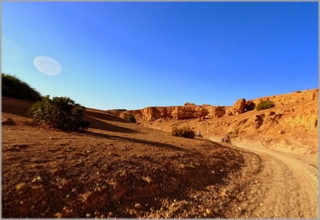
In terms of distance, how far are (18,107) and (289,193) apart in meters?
13.6

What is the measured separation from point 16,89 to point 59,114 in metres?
8.97

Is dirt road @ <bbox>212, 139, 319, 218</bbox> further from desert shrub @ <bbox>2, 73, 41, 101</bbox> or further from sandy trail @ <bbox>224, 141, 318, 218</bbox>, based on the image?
desert shrub @ <bbox>2, 73, 41, 101</bbox>

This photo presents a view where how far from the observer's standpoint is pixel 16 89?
15438mm

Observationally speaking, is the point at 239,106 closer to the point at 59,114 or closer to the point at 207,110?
the point at 207,110

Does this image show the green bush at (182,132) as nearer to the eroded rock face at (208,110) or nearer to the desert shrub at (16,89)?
the desert shrub at (16,89)

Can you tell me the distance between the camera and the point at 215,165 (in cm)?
848

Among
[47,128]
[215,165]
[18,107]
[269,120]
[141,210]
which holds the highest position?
[269,120]

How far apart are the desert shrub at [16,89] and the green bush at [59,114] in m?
6.57

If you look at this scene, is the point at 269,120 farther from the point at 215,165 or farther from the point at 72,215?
the point at 72,215

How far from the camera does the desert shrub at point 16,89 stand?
14711 millimetres

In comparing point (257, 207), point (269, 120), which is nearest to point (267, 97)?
point (269, 120)

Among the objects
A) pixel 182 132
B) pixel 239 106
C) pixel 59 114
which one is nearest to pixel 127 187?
pixel 59 114

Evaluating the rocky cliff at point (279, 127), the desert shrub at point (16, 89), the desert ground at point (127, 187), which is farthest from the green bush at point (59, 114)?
the rocky cliff at point (279, 127)

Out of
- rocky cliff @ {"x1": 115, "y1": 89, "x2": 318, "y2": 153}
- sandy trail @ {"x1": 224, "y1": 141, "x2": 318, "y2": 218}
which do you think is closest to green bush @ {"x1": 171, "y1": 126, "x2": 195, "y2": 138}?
sandy trail @ {"x1": 224, "y1": 141, "x2": 318, "y2": 218}
